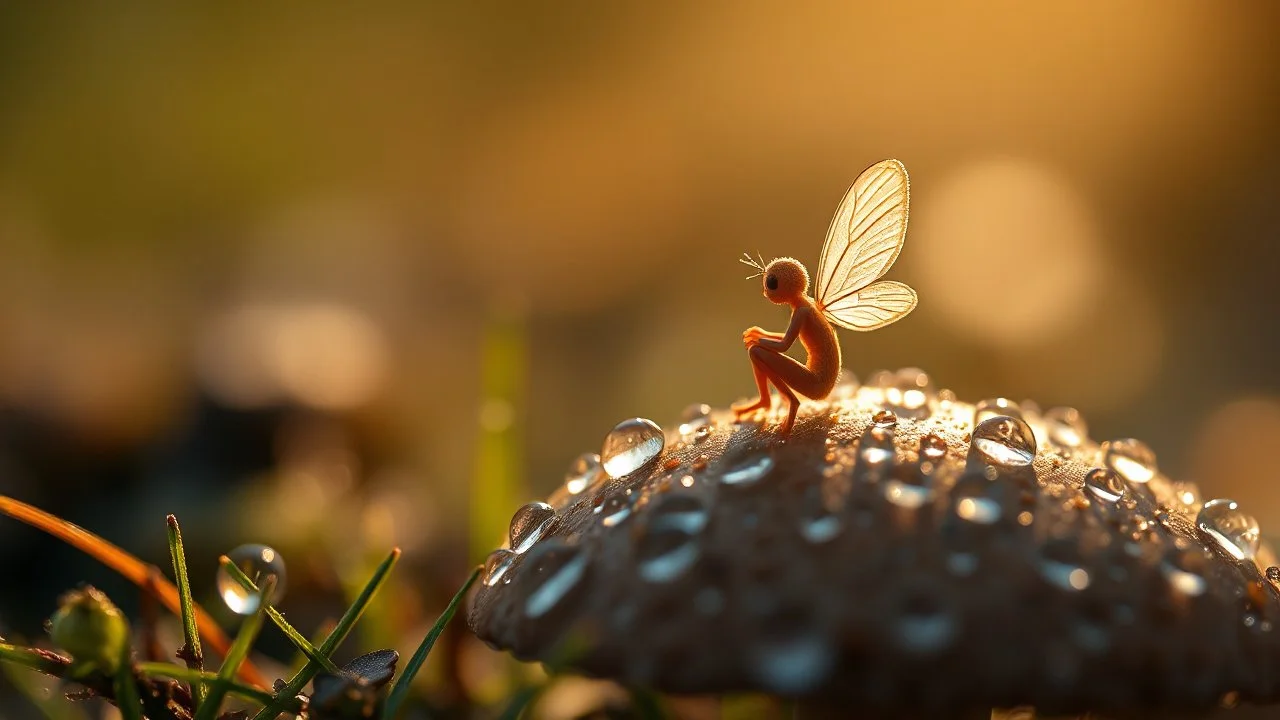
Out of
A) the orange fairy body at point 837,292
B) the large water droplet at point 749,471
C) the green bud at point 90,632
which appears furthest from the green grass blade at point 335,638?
the orange fairy body at point 837,292

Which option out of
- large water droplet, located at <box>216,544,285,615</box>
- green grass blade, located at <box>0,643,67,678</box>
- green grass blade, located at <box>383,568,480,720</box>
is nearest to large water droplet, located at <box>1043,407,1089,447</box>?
green grass blade, located at <box>383,568,480,720</box>

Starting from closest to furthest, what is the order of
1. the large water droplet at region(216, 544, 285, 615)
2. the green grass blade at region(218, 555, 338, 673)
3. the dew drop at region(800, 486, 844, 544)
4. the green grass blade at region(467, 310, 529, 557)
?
the dew drop at region(800, 486, 844, 544)
the green grass blade at region(218, 555, 338, 673)
the large water droplet at region(216, 544, 285, 615)
the green grass blade at region(467, 310, 529, 557)

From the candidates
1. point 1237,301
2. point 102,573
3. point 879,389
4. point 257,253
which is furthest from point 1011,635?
point 257,253

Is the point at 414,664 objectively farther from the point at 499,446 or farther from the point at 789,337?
the point at 499,446

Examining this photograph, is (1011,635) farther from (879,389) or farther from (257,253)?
(257,253)

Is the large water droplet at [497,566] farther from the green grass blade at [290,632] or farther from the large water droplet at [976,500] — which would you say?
the large water droplet at [976,500]

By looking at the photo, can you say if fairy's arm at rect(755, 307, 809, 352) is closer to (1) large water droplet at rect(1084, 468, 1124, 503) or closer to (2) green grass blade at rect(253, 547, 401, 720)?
(1) large water droplet at rect(1084, 468, 1124, 503)

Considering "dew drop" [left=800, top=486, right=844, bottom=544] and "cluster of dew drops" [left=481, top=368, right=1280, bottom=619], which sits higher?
"dew drop" [left=800, top=486, right=844, bottom=544]
